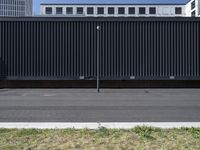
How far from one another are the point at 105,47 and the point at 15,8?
6872 cm

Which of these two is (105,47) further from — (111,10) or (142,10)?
(142,10)

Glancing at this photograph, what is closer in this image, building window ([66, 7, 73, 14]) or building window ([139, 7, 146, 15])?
building window ([66, 7, 73, 14])

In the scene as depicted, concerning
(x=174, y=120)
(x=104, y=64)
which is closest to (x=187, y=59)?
(x=104, y=64)

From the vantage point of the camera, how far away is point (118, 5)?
116m

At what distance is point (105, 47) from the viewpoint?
91.5ft

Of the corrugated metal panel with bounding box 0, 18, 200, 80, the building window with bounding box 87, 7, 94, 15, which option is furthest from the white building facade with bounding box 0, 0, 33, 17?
the corrugated metal panel with bounding box 0, 18, 200, 80

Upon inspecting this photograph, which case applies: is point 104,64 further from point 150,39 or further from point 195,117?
point 195,117

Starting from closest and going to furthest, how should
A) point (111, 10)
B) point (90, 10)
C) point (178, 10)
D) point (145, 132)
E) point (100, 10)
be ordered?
point (145, 132)
point (111, 10)
point (90, 10)
point (100, 10)
point (178, 10)

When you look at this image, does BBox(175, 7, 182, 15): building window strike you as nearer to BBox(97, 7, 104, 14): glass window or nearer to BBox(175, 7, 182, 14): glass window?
BBox(175, 7, 182, 14): glass window

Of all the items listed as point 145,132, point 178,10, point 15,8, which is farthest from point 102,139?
point 178,10

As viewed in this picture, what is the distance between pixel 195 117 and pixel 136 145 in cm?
553

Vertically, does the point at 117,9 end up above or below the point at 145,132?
above

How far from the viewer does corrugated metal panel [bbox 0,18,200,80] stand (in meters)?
27.8

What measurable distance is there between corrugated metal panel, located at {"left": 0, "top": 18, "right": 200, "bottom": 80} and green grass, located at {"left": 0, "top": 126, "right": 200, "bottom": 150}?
739 inches
